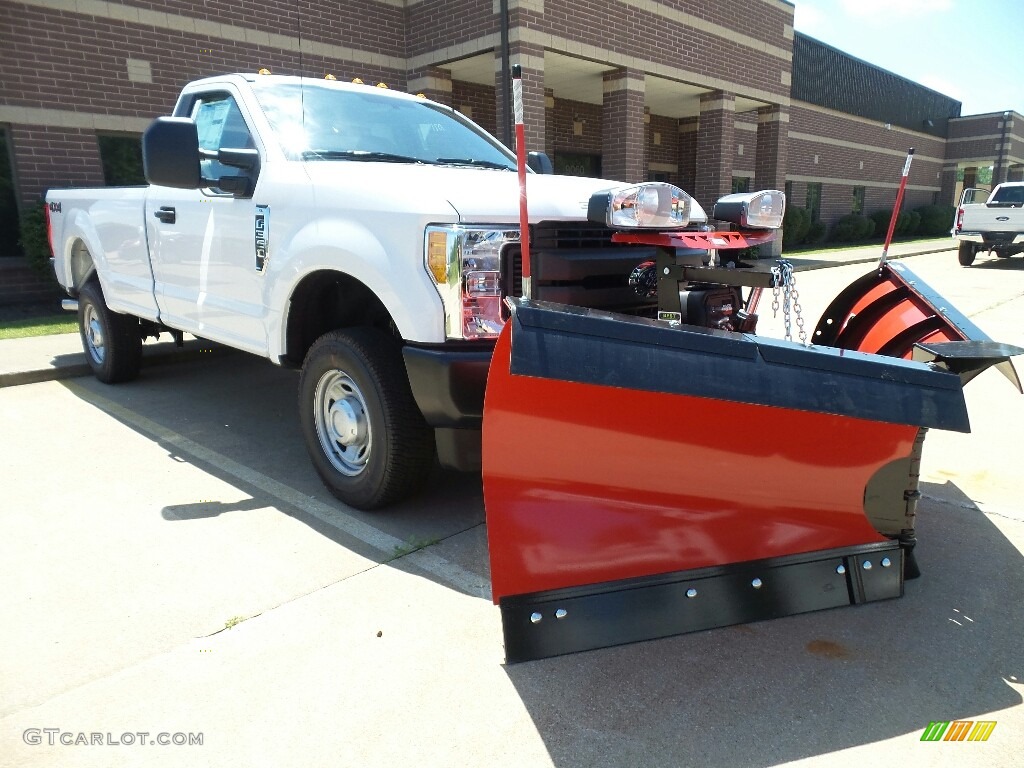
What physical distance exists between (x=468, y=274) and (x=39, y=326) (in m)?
7.73

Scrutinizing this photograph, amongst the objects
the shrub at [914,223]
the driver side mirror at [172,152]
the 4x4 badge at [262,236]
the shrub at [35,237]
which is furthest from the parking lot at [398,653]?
the shrub at [914,223]

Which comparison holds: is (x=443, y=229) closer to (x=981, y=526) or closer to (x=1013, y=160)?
(x=981, y=526)

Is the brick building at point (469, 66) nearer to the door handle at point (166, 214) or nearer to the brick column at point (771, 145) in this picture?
the brick column at point (771, 145)

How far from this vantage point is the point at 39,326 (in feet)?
28.2

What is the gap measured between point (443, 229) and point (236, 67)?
31.6 feet

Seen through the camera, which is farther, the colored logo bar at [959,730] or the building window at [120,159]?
the building window at [120,159]

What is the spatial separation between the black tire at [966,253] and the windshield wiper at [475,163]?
18024 mm

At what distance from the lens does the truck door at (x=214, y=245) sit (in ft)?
12.9

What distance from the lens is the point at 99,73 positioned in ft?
32.0

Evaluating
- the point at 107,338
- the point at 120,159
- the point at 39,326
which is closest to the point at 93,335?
the point at 107,338

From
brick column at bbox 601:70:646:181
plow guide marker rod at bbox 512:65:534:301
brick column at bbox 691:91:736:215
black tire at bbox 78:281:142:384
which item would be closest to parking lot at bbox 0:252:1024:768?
plow guide marker rod at bbox 512:65:534:301

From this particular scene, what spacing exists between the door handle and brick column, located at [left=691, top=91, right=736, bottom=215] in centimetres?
1292

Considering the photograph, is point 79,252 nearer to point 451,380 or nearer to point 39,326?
point 39,326

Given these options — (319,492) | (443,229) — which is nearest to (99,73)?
(319,492)
